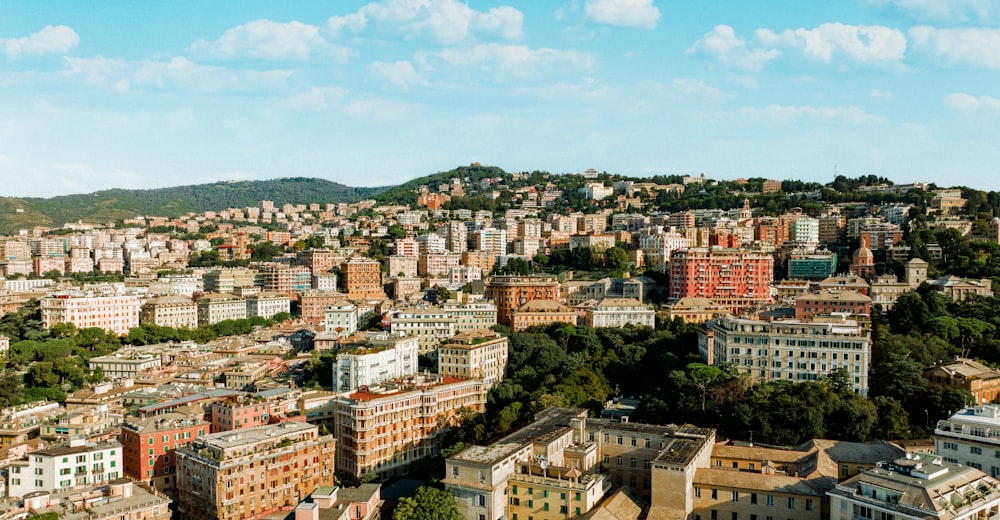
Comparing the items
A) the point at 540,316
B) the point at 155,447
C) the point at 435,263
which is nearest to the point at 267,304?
the point at 435,263

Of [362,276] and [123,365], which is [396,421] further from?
[362,276]

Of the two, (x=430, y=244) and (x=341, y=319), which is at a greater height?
(x=430, y=244)

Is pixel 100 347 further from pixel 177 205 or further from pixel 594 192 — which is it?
pixel 177 205

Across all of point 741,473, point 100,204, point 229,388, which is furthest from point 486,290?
point 100,204

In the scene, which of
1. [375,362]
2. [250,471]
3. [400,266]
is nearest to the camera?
[250,471]

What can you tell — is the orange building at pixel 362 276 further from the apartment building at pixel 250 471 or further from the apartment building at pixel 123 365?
the apartment building at pixel 250 471

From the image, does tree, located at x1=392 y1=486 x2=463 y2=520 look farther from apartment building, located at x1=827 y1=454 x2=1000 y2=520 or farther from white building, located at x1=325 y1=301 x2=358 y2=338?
white building, located at x1=325 y1=301 x2=358 y2=338
